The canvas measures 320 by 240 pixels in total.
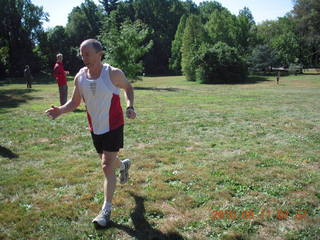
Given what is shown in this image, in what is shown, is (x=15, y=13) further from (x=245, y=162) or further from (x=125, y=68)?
(x=245, y=162)

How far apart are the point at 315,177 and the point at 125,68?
78.1 ft

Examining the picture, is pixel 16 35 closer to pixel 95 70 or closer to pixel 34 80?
pixel 34 80

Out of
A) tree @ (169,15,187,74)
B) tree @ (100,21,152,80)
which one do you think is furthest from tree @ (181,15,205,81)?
tree @ (100,21,152,80)

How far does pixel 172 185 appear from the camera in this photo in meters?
4.68

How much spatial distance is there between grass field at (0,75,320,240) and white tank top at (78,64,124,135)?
1114 millimetres

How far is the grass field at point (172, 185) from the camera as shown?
3484 mm

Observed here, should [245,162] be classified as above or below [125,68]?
below

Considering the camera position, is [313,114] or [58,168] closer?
[58,168]

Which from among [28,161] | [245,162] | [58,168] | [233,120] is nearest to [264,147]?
[245,162]

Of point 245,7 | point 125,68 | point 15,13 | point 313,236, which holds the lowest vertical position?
point 313,236

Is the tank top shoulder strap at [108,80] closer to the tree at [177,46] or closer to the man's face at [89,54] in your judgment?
the man's face at [89,54]

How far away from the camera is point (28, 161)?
19.8 ft
